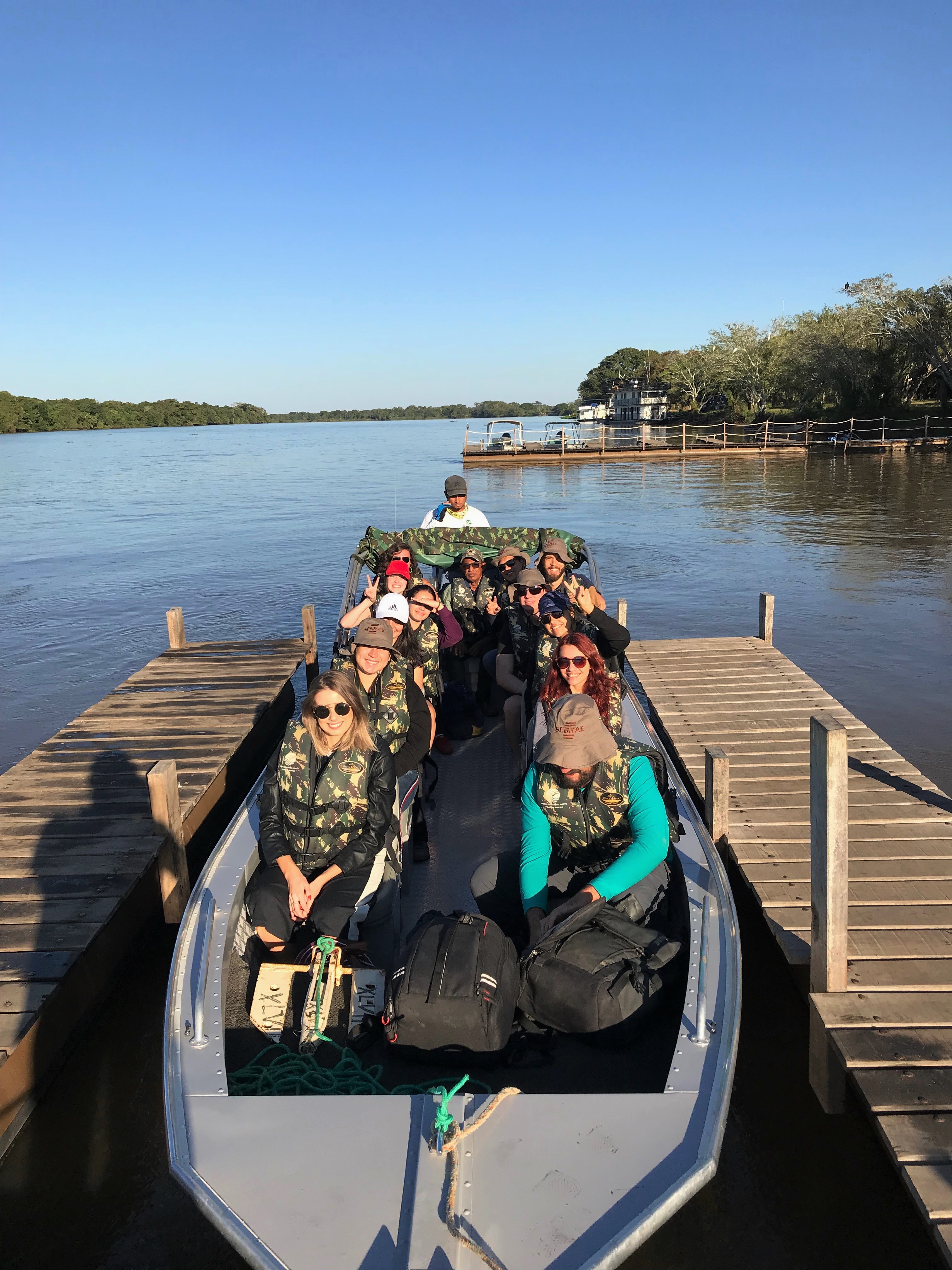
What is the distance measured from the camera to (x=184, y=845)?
5.48 m

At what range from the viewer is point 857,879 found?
4613 millimetres

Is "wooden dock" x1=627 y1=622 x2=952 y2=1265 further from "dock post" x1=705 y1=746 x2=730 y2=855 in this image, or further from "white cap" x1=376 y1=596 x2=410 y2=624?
"white cap" x1=376 y1=596 x2=410 y2=624

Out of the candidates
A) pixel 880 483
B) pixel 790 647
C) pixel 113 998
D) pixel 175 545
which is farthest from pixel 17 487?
pixel 113 998

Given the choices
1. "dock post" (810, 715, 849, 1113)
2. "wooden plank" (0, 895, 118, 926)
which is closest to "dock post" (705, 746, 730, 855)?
"dock post" (810, 715, 849, 1113)

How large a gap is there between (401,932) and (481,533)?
201 inches

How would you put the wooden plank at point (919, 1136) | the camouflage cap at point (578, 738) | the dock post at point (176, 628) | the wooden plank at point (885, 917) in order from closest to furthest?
the wooden plank at point (919, 1136)
the camouflage cap at point (578, 738)
the wooden plank at point (885, 917)
the dock post at point (176, 628)

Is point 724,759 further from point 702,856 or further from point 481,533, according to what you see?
point 481,533

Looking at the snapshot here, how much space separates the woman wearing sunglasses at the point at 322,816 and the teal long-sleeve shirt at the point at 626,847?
71 cm

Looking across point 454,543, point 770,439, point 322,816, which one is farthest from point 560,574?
point 770,439

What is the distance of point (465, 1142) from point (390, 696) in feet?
8.56

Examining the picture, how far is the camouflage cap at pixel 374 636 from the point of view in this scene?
4.63 m

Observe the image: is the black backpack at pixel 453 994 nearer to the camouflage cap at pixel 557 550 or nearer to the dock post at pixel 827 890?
the dock post at pixel 827 890

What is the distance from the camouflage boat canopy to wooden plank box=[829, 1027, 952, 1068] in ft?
18.9

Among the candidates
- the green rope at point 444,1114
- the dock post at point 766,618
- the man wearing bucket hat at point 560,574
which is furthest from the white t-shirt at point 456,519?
the green rope at point 444,1114
